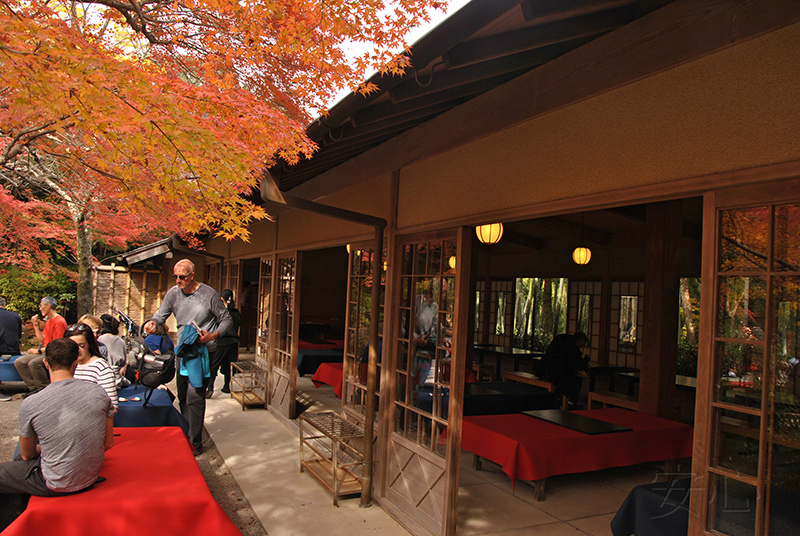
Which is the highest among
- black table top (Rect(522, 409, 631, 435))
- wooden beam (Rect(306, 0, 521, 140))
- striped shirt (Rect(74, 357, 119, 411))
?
wooden beam (Rect(306, 0, 521, 140))

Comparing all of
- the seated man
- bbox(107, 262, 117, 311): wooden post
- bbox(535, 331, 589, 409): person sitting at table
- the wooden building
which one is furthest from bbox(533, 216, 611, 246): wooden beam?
bbox(107, 262, 117, 311): wooden post

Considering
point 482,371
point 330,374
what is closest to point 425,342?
point 330,374

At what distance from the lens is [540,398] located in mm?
6461

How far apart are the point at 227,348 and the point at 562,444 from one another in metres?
4.63

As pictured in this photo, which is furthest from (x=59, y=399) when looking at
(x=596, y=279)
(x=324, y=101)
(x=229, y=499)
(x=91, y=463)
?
(x=596, y=279)

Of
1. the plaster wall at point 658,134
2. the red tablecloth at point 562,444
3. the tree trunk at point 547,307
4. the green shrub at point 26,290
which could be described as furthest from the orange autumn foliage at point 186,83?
the tree trunk at point 547,307

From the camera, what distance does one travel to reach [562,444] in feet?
14.7

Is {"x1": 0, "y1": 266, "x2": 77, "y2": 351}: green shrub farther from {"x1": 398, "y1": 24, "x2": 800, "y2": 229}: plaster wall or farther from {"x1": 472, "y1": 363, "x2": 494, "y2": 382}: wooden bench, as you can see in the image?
{"x1": 398, "y1": 24, "x2": 800, "y2": 229}: plaster wall

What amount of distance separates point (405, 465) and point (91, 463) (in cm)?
219

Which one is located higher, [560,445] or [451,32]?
[451,32]

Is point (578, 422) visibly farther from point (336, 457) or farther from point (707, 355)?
point (707, 355)

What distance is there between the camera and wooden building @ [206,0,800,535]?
6.05ft

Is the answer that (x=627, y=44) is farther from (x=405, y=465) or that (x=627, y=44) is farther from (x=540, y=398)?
(x=540, y=398)

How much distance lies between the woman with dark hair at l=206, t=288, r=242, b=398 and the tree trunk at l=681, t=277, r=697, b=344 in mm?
8399
